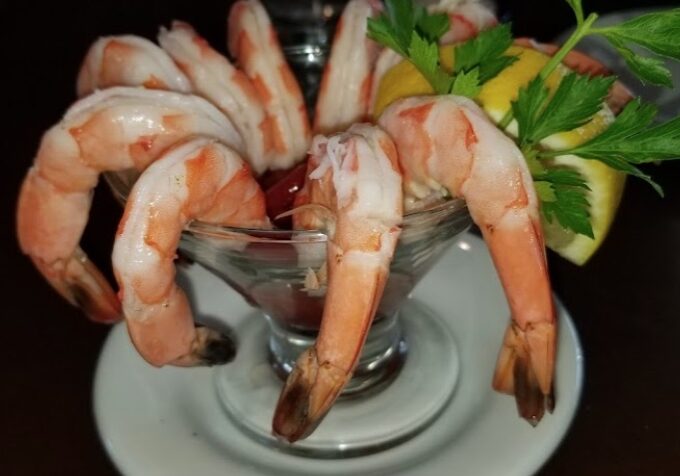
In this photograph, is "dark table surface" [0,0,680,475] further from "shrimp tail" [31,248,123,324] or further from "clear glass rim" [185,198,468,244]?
"clear glass rim" [185,198,468,244]

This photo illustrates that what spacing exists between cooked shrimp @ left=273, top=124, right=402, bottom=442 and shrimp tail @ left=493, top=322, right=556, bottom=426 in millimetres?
134

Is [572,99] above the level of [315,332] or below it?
above

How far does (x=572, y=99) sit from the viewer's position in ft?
2.54

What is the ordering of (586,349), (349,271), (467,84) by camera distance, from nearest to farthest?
(349,271), (467,84), (586,349)

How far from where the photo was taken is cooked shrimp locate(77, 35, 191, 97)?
915mm

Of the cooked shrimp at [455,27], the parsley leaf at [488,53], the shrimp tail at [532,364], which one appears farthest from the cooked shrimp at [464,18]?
the shrimp tail at [532,364]

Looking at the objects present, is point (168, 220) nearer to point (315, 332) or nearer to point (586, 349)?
point (315, 332)

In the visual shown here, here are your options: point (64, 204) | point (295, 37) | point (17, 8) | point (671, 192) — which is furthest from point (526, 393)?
point (17, 8)

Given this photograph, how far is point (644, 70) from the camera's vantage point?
2.49 feet

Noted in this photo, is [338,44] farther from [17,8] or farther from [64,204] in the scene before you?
[17,8]

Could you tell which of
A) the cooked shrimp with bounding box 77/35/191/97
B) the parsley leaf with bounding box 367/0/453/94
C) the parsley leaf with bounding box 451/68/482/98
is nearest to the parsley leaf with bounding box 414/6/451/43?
the parsley leaf with bounding box 367/0/453/94

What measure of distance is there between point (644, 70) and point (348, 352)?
320 mm

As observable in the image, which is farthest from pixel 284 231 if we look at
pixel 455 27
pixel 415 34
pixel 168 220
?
pixel 455 27

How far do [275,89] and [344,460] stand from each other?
14.6 inches
